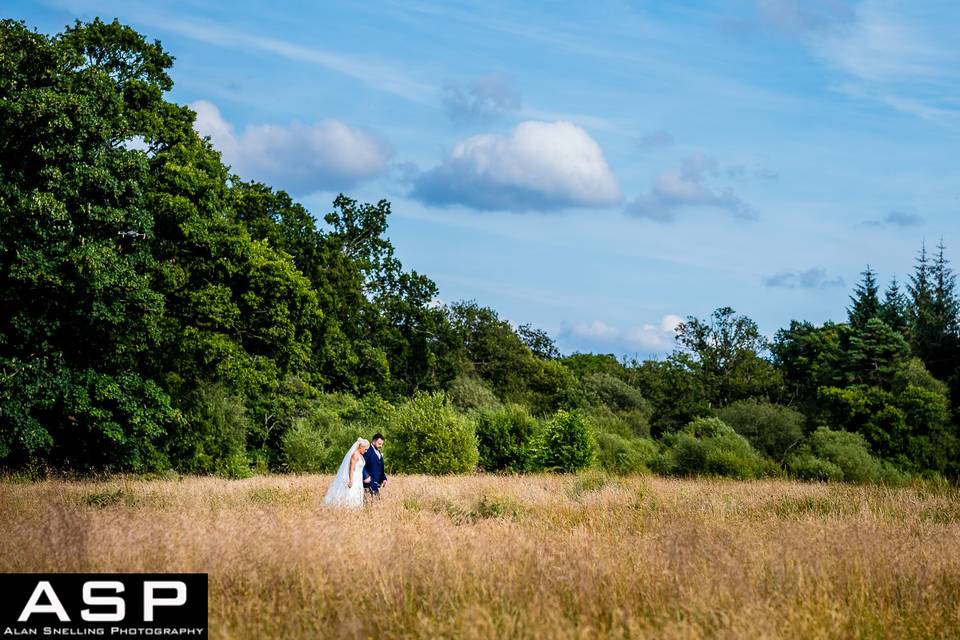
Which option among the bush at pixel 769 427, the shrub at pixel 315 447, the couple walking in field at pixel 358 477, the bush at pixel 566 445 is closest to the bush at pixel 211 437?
the shrub at pixel 315 447

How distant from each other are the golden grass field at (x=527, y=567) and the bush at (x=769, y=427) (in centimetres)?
3153

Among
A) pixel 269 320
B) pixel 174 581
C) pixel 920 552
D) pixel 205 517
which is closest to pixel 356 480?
pixel 205 517

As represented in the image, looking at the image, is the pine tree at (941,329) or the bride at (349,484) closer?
the bride at (349,484)

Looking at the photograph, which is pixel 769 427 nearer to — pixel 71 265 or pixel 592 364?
pixel 71 265

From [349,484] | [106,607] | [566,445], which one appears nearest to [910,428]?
[566,445]

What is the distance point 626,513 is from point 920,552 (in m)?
4.91

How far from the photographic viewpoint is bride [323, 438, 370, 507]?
1622 cm

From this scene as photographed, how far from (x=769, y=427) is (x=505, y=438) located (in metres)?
15.1

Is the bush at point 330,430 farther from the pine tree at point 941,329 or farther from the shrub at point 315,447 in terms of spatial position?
the pine tree at point 941,329

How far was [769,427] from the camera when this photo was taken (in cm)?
4516

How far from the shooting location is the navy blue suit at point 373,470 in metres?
17.1

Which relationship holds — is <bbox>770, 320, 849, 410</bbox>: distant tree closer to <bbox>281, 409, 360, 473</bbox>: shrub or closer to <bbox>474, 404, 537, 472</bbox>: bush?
<bbox>474, 404, 537, 472</bbox>: bush

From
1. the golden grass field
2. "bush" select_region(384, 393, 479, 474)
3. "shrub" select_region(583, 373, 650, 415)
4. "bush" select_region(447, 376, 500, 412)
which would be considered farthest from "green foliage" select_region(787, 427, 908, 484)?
"shrub" select_region(583, 373, 650, 415)

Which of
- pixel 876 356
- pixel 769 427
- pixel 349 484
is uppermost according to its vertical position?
pixel 876 356
